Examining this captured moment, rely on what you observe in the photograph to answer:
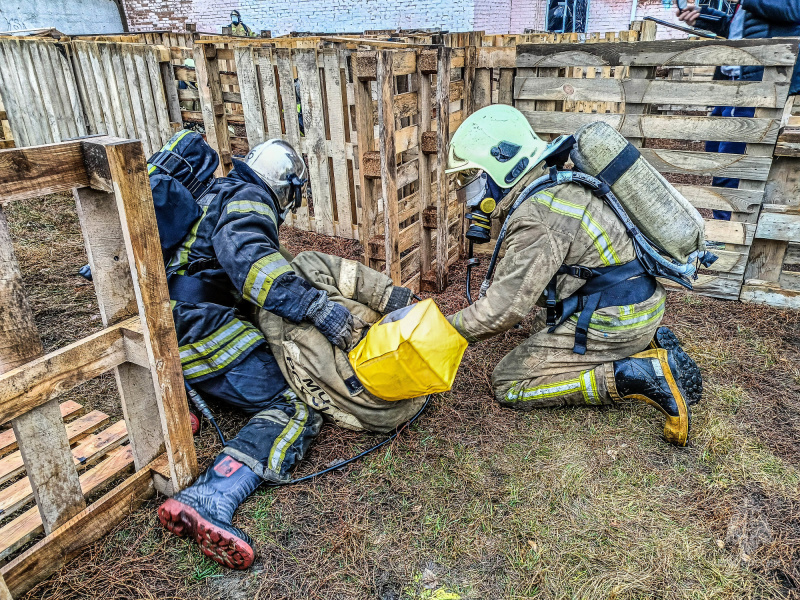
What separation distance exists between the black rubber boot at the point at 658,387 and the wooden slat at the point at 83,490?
2862 millimetres

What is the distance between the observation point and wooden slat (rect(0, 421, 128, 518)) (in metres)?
2.73

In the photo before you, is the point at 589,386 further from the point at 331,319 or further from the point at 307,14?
the point at 307,14

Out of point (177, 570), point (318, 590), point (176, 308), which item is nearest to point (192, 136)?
point (176, 308)

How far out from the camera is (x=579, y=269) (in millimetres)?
3383

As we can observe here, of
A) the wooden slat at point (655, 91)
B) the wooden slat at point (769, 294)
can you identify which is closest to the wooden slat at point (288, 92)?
the wooden slat at point (655, 91)

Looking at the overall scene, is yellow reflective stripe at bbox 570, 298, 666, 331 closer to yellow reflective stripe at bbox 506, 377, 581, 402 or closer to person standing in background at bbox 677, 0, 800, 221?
yellow reflective stripe at bbox 506, 377, 581, 402

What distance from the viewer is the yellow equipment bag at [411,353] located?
2797mm

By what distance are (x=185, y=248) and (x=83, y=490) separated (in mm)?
1388

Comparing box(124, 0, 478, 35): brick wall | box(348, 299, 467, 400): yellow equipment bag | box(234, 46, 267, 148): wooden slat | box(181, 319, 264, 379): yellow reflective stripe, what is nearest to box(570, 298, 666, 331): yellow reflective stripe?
box(348, 299, 467, 400): yellow equipment bag

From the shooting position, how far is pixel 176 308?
3189 mm

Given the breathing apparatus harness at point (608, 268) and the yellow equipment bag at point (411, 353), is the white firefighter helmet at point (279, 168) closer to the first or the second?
the yellow equipment bag at point (411, 353)

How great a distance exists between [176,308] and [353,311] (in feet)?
3.41

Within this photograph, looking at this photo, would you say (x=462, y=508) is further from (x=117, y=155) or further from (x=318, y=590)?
(x=117, y=155)

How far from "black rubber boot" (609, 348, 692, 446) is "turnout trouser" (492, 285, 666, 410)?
0.09m
